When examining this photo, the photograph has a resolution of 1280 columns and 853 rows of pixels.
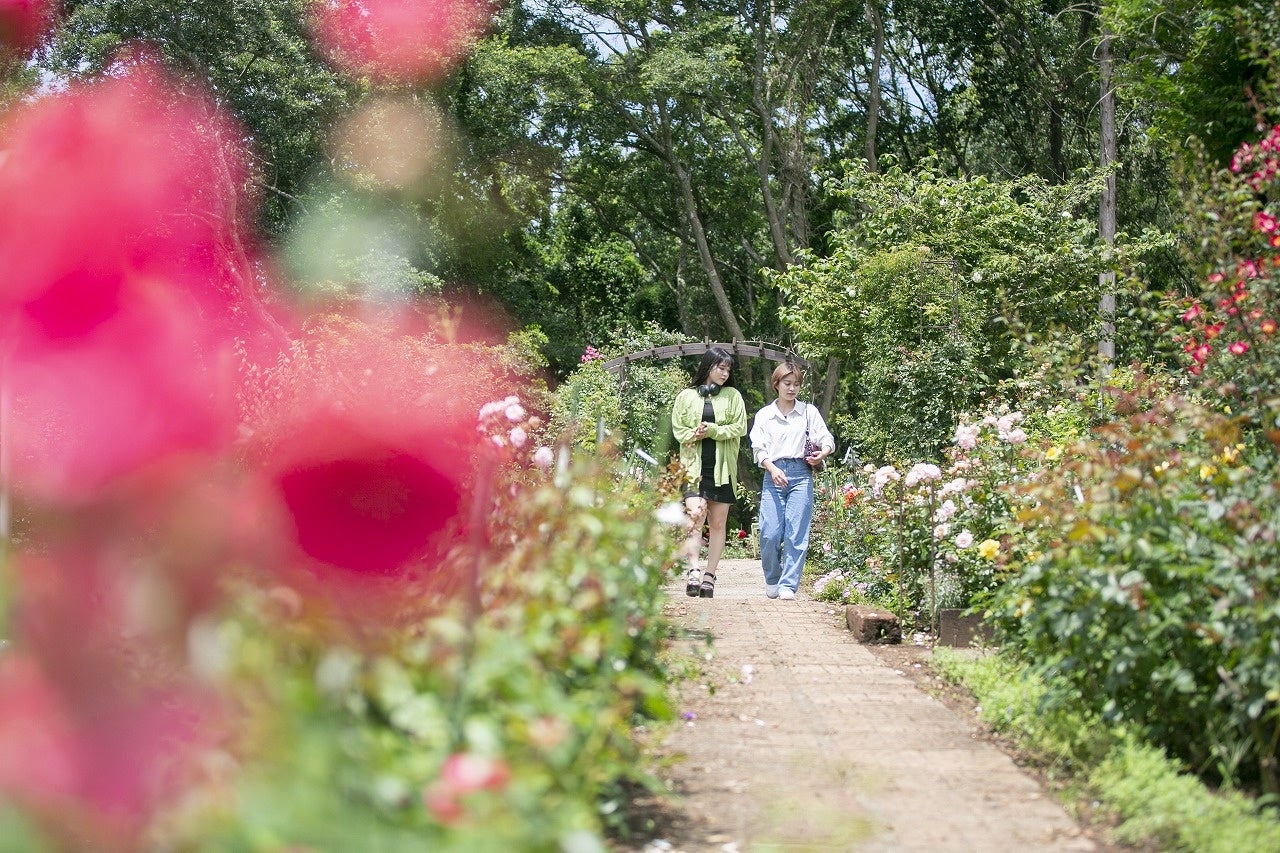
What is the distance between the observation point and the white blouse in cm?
712

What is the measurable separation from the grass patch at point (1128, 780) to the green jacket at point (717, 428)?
337cm

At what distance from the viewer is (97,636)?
205cm

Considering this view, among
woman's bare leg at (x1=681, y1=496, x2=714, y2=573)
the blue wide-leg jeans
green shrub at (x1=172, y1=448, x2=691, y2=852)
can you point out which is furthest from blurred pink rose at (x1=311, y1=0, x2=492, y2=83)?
green shrub at (x1=172, y1=448, x2=691, y2=852)

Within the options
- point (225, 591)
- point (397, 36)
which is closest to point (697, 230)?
point (397, 36)

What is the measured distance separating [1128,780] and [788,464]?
4.34 meters

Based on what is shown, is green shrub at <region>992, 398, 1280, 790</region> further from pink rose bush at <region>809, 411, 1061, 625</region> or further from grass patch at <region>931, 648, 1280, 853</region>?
pink rose bush at <region>809, 411, 1061, 625</region>

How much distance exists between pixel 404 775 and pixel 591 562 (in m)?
1.17

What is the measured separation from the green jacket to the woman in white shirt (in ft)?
0.47

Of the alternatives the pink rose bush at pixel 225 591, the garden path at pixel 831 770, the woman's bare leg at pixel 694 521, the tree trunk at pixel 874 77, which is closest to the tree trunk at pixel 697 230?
the tree trunk at pixel 874 77

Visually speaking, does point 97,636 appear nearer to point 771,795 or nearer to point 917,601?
point 771,795

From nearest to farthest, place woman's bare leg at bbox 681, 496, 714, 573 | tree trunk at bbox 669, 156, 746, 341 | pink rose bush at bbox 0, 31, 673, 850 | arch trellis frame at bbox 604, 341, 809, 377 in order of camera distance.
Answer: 1. pink rose bush at bbox 0, 31, 673, 850
2. woman's bare leg at bbox 681, 496, 714, 573
3. arch trellis frame at bbox 604, 341, 809, 377
4. tree trunk at bbox 669, 156, 746, 341

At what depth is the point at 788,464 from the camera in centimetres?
719

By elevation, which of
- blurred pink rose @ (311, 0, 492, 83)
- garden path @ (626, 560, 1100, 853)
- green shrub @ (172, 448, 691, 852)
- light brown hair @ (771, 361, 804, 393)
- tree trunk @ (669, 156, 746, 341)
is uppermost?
blurred pink rose @ (311, 0, 492, 83)

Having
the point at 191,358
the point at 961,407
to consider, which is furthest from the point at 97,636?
the point at 961,407
